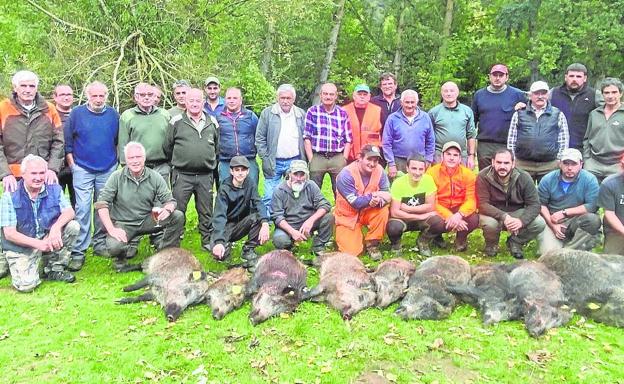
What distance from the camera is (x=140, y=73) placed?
560 inches

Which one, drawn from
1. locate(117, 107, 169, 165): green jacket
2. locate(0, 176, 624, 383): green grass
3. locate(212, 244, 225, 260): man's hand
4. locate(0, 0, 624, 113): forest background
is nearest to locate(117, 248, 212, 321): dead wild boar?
locate(0, 176, 624, 383): green grass

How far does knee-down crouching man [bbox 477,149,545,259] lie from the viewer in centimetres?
670

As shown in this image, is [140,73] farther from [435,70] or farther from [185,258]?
[435,70]

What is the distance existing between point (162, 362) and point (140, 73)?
1127 centimetres

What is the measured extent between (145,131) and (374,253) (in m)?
3.33

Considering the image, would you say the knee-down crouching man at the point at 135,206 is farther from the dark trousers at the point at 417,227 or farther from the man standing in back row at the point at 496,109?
the man standing in back row at the point at 496,109

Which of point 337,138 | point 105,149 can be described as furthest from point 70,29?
point 337,138

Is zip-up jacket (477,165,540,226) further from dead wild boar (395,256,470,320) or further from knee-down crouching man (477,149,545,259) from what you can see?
dead wild boar (395,256,470,320)

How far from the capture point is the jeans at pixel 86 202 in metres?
6.77

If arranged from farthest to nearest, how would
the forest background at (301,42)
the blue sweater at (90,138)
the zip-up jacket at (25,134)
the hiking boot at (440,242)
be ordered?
the forest background at (301,42) → the hiking boot at (440,242) → the blue sweater at (90,138) → the zip-up jacket at (25,134)

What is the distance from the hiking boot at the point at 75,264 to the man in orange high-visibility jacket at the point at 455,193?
4519mm

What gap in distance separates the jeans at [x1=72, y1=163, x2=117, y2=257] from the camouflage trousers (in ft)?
0.92

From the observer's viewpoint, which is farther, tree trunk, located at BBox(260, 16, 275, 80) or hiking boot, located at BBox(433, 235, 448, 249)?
tree trunk, located at BBox(260, 16, 275, 80)

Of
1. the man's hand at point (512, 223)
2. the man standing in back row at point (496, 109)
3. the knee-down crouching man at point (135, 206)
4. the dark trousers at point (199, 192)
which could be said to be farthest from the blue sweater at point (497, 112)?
the knee-down crouching man at point (135, 206)
